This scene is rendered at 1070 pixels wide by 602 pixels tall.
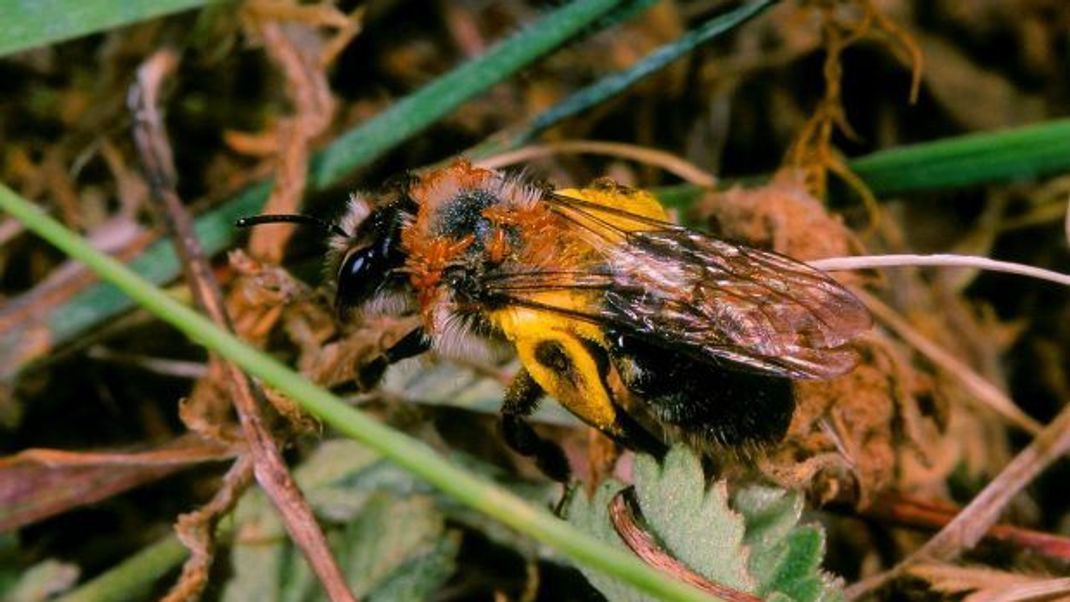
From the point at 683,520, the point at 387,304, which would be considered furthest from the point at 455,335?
the point at 683,520

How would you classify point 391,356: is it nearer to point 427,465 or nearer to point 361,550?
point 361,550

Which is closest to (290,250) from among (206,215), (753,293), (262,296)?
(206,215)

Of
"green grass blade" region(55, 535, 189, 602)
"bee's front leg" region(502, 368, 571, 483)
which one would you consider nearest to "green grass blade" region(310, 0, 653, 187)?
"bee's front leg" region(502, 368, 571, 483)

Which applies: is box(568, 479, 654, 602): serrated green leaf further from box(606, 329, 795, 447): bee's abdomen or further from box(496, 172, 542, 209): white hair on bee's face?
box(496, 172, 542, 209): white hair on bee's face

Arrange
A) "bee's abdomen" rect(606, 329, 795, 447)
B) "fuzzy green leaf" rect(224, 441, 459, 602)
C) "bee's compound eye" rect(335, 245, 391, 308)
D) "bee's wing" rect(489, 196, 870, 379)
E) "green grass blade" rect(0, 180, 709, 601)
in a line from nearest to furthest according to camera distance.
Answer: "green grass blade" rect(0, 180, 709, 601) → "bee's wing" rect(489, 196, 870, 379) → "bee's abdomen" rect(606, 329, 795, 447) → "bee's compound eye" rect(335, 245, 391, 308) → "fuzzy green leaf" rect(224, 441, 459, 602)

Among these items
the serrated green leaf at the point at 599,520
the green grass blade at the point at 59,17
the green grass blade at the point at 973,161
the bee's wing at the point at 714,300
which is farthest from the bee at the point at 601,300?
the green grass blade at the point at 973,161

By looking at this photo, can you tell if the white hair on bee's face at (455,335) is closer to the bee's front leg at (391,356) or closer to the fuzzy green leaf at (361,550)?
the bee's front leg at (391,356)
